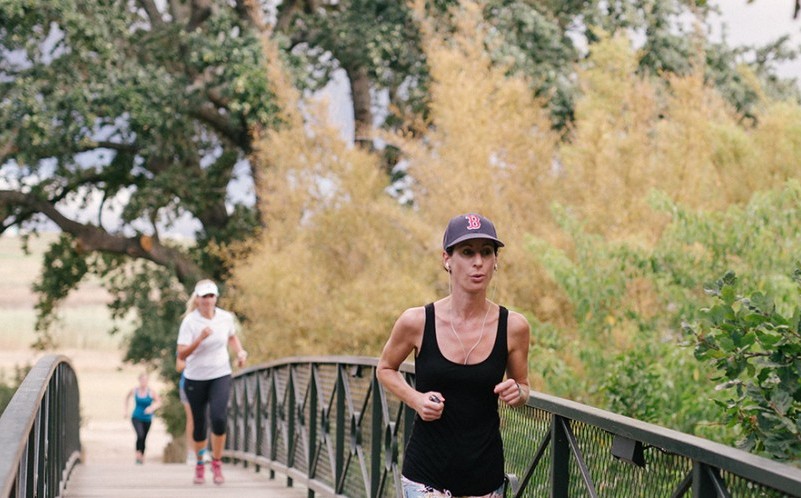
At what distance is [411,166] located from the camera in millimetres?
18562

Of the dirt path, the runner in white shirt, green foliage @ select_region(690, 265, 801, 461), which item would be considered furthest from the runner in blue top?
the dirt path

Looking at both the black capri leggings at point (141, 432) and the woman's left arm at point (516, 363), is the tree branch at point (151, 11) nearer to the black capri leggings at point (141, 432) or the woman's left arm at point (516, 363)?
the black capri leggings at point (141, 432)

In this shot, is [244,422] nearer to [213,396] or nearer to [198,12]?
[213,396]

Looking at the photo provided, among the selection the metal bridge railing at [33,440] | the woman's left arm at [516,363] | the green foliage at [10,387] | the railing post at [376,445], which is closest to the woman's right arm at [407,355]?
the woman's left arm at [516,363]

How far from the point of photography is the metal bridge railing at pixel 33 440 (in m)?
3.39

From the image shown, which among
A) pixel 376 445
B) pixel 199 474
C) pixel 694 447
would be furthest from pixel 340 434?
pixel 694 447

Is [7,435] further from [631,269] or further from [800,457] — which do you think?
[631,269]

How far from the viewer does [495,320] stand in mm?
4230

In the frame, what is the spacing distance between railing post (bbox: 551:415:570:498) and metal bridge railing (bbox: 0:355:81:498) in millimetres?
1760

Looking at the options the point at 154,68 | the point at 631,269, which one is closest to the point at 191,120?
the point at 154,68

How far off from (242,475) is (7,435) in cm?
902

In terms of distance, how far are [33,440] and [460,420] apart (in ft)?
6.07

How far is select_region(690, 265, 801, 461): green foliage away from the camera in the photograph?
13.5 ft

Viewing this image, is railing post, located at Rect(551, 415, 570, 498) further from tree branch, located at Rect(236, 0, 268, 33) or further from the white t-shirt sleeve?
tree branch, located at Rect(236, 0, 268, 33)
